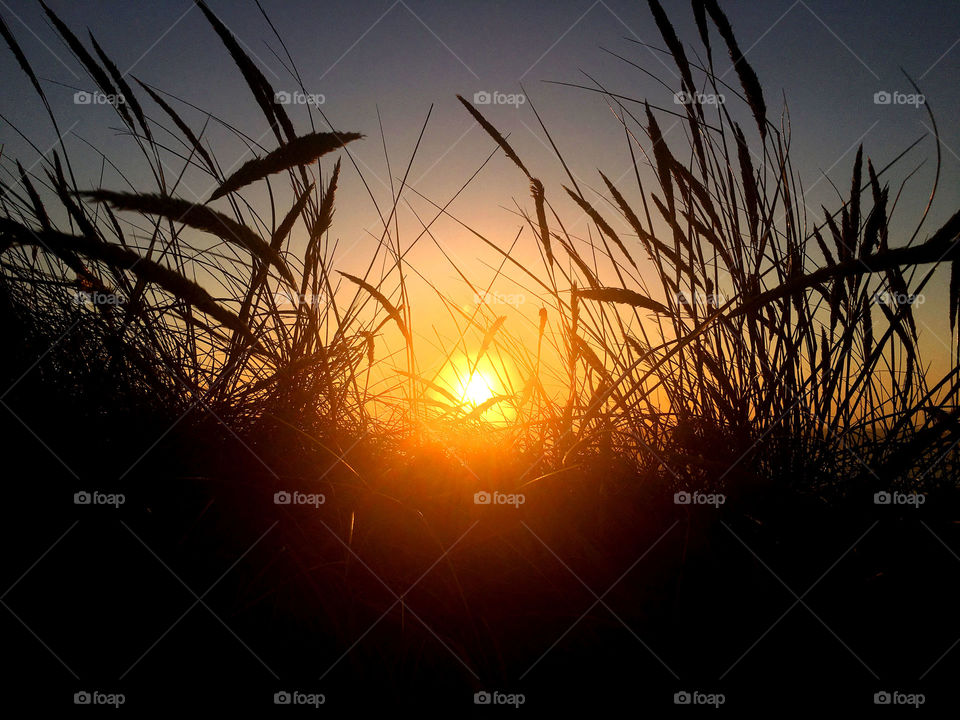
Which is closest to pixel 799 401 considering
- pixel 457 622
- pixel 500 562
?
pixel 500 562

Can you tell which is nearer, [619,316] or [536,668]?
[536,668]

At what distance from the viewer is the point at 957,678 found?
2.12 ft

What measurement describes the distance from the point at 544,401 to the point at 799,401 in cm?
61

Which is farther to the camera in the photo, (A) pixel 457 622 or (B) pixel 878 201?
(B) pixel 878 201

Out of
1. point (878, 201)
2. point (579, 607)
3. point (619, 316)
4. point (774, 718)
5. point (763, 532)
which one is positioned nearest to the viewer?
point (774, 718)

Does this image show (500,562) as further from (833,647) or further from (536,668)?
(833,647)

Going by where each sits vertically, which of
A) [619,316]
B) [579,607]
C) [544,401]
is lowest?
[579,607]

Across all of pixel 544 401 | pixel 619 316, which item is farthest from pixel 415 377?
pixel 619 316

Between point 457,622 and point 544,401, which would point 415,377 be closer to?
point 544,401

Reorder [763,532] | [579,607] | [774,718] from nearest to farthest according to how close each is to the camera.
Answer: [774,718] → [579,607] → [763,532]

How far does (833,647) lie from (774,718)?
13 centimetres

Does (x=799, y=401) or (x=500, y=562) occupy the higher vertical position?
(x=799, y=401)

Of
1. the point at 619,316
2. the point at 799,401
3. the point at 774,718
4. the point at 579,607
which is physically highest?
the point at 619,316

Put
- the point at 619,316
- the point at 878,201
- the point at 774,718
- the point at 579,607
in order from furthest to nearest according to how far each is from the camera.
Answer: the point at 619,316 → the point at 878,201 → the point at 579,607 → the point at 774,718
